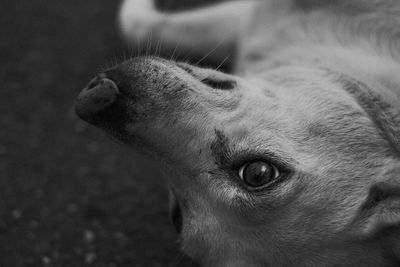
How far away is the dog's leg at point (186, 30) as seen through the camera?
3.76 meters

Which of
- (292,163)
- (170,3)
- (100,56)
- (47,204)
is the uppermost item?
(292,163)

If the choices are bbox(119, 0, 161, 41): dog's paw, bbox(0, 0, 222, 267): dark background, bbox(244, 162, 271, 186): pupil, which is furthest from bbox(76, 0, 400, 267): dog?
bbox(119, 0, 161, 41): dog's paw

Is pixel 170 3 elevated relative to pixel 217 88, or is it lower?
lower

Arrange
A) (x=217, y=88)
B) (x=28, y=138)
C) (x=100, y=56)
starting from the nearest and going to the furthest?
(x=217, y=88), (x=28, y=138), (x=100, y=56)

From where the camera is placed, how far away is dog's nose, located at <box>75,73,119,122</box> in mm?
2184

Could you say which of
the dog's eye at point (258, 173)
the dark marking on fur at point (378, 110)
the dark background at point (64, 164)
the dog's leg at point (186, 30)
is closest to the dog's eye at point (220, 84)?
the dog's eye at point (258, 173)

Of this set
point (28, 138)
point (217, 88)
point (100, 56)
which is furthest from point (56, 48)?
point (217, 88)

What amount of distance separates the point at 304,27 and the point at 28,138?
1.84m

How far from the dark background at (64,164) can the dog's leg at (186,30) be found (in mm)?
361

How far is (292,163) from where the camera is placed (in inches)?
85.3

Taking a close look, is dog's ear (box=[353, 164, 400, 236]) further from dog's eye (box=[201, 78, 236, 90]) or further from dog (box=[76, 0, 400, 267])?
dog's eye (box=[201, 78, 236, 90])

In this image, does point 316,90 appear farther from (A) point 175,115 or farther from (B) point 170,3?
(B) point 170,3

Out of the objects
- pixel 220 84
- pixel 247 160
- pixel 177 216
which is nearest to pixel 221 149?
pixel 247 160

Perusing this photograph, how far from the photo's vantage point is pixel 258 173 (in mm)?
2152
